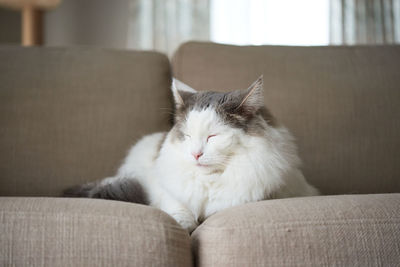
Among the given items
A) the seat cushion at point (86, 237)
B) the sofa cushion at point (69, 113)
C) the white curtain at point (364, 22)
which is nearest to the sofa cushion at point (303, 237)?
the seat cushion at point (86, 237)

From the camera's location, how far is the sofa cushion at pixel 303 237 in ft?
2.90

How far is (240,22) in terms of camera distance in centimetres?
361

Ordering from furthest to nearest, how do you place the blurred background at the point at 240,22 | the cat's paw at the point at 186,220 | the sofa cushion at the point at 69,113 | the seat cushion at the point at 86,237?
the blurred background at the point at 240,22, the sofa cushion at the point at 69,113, the cat's paw at the point at 186,220, the seat cushion at the point at 86,237

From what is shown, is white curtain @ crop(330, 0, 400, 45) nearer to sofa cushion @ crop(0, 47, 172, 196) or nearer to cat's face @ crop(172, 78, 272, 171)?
sofa cushion @ crop(0, 47, 172, 196)

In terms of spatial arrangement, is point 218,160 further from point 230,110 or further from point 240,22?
point 240,22

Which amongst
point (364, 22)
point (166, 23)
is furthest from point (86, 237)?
point (364, 22)

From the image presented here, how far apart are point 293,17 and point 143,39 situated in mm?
1414

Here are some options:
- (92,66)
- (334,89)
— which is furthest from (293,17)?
(92,66)

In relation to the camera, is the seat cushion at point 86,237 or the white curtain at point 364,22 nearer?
the seat cushion at point 86,237

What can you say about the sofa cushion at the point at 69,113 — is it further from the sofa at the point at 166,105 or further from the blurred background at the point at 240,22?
the blurred background at the point at 240,22

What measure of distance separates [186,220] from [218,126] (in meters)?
0.29

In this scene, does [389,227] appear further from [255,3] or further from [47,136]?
[255,3]

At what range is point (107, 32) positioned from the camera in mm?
3689

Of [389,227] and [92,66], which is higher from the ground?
[92,66]
